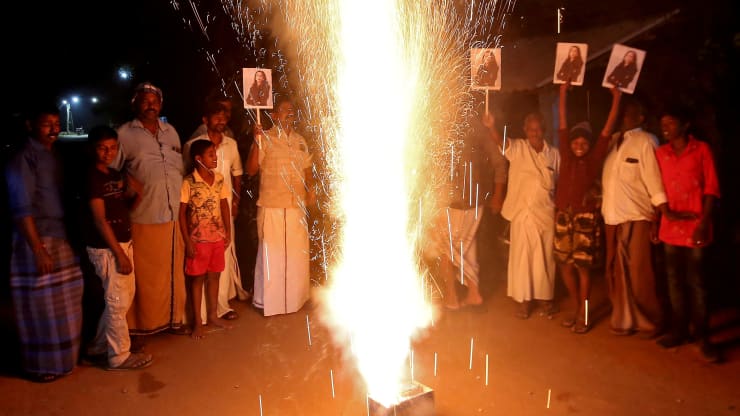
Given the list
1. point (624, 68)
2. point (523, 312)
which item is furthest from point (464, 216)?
point (624, 68)

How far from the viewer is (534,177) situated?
6250mm

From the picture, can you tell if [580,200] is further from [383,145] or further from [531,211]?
[383,145]

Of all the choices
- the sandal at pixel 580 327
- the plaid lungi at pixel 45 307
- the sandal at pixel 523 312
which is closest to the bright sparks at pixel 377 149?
the sandal at pixel 523 312

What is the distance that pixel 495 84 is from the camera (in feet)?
20.8

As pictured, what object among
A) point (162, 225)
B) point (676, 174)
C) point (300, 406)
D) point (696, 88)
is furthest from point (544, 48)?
point (300, 406)

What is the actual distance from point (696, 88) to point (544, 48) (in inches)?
113

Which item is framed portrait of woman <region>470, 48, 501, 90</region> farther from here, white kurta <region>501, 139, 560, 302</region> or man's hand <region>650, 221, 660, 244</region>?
man's hand <region>650, 221, 660, 244</region>

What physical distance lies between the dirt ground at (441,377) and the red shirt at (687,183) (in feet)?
3.45

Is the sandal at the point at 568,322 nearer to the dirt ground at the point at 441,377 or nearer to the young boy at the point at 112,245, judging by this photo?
the dirt ground at the point at 441,377

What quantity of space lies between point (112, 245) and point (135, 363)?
1.06 meters

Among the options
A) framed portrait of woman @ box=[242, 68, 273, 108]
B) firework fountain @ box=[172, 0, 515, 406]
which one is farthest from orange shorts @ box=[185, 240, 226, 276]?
framed portrait of woman @ box=[242, 68, 273, 108]

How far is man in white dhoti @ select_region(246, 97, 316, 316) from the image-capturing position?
6430 mm

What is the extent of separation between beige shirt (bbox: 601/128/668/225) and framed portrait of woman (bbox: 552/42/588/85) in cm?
81

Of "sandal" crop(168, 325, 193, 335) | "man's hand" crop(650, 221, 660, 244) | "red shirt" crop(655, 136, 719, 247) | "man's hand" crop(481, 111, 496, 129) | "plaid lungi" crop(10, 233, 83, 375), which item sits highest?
"man's hand" crop(481, 111, 496, 129)
